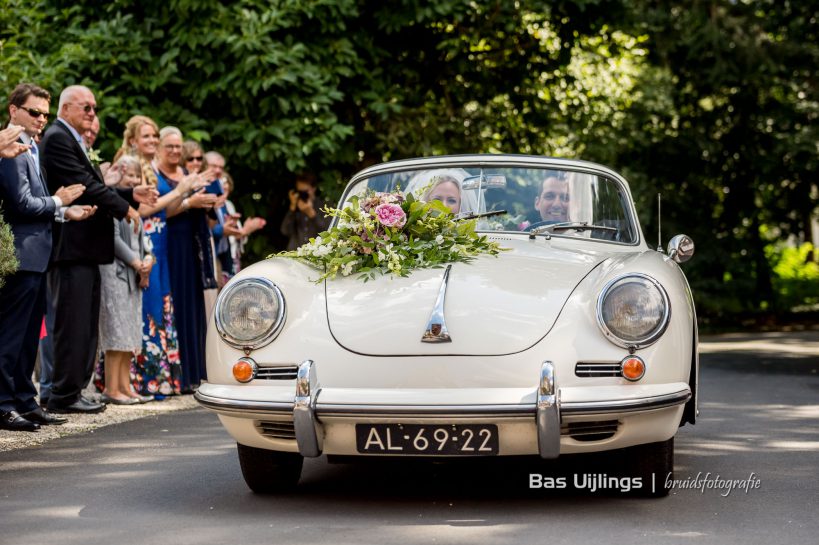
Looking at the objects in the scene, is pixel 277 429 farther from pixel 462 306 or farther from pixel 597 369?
pixel 597 369

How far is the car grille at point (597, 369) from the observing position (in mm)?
4852

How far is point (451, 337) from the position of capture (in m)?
4.93

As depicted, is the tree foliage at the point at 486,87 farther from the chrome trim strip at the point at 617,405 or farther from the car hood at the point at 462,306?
the chrome trim strip at the point at 617,405

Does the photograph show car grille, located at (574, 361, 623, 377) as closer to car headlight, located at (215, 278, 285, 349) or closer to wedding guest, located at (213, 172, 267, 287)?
car headlight, located at (215, 278, 285, 349)

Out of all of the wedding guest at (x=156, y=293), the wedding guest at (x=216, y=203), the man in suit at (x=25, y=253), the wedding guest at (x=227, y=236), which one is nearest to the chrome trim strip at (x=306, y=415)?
the man in suit at (x=25, y=253)

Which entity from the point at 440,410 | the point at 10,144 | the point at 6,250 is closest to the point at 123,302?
the point at 6,250

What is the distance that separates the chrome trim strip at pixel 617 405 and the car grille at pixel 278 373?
3.66 feet

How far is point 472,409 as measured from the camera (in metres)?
4.66

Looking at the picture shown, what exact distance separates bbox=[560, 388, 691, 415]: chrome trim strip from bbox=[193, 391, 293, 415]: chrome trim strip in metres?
1.10

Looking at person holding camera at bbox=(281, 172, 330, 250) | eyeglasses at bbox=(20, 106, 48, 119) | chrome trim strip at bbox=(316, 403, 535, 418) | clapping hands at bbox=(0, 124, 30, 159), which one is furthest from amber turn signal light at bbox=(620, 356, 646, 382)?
person holding camera at bbox=(281, 172, 330, 250)

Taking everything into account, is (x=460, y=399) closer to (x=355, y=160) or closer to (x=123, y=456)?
(x=123, y=456)

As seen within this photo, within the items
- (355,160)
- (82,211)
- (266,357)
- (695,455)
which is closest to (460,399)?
A: (266,357)

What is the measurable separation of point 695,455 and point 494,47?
10.8 meters

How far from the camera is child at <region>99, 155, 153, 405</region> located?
346 inches
